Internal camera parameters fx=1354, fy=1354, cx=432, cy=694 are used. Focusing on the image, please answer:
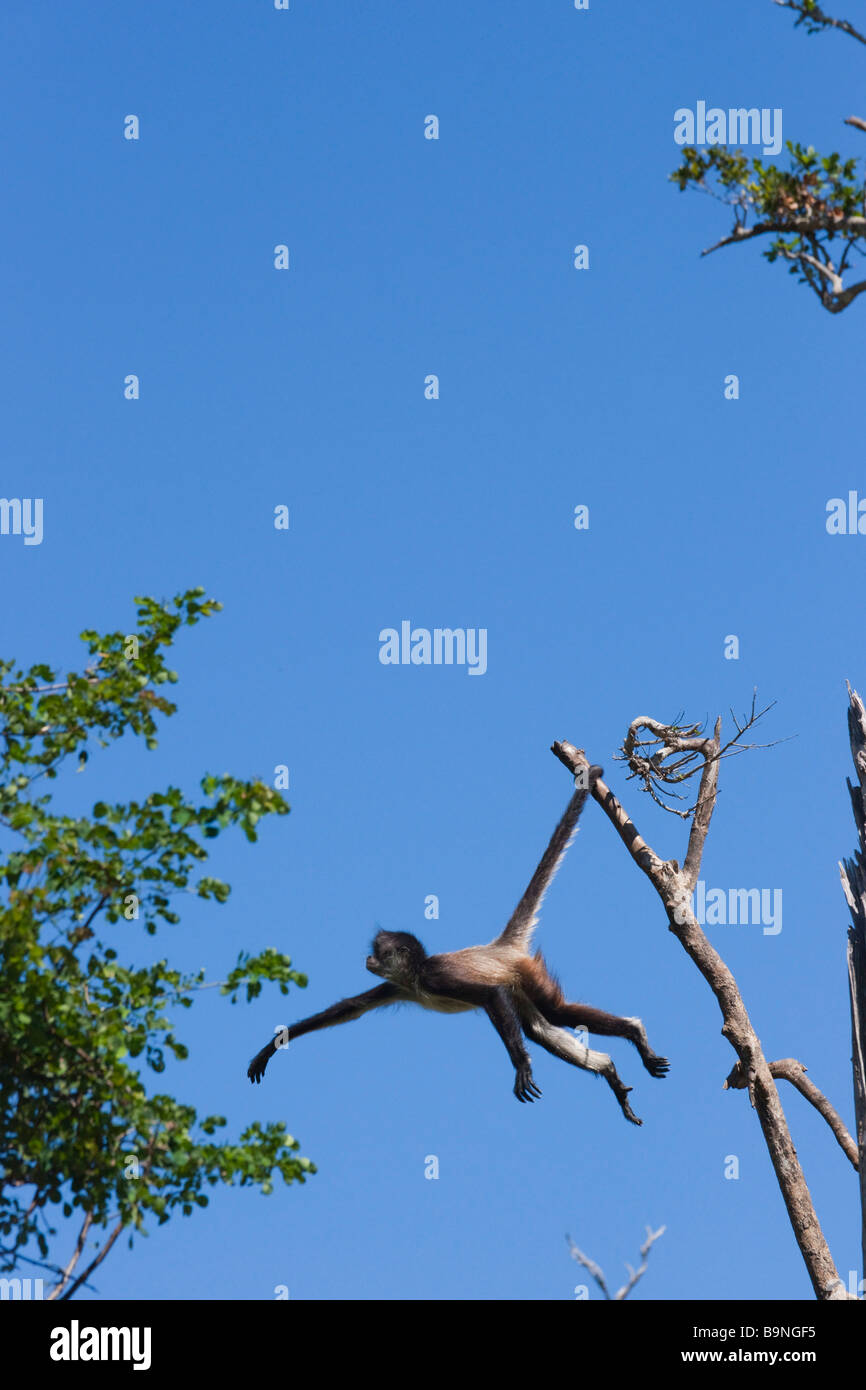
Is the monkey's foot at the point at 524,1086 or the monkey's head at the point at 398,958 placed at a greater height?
the monkey's head at the point at 398,958

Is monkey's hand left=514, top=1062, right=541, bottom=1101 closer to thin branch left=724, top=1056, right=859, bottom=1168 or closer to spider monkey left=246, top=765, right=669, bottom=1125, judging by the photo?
spider monkey left=246, top=765, right=669, bottom=1125

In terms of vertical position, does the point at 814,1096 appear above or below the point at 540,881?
below

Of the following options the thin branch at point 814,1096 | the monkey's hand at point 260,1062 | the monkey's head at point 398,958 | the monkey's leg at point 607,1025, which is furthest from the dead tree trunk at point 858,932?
the monkey's hand at point 260,1062

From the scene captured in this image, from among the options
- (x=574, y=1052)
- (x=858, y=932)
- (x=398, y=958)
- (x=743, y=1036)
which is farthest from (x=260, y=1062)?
(x=858, y=932)

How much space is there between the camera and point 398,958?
12391mm

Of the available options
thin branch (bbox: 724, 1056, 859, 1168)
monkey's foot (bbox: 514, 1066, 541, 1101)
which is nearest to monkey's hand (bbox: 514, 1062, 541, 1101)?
monkey's foot (bbox: 514, 1066, 541, 1101)

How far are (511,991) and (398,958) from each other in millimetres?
1101

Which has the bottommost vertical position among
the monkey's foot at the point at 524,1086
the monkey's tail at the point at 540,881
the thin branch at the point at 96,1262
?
the thin branch at the point at 96,1262

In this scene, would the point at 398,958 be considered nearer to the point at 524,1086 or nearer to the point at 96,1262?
the point at 524,1086

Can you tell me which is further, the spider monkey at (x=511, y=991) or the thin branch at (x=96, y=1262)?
the spider monkey at (x=511, y=991)

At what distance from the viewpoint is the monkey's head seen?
12.4m

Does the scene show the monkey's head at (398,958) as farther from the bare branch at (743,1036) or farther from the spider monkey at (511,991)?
the bare branch at (743,1036)

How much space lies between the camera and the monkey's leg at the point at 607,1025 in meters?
11.6
